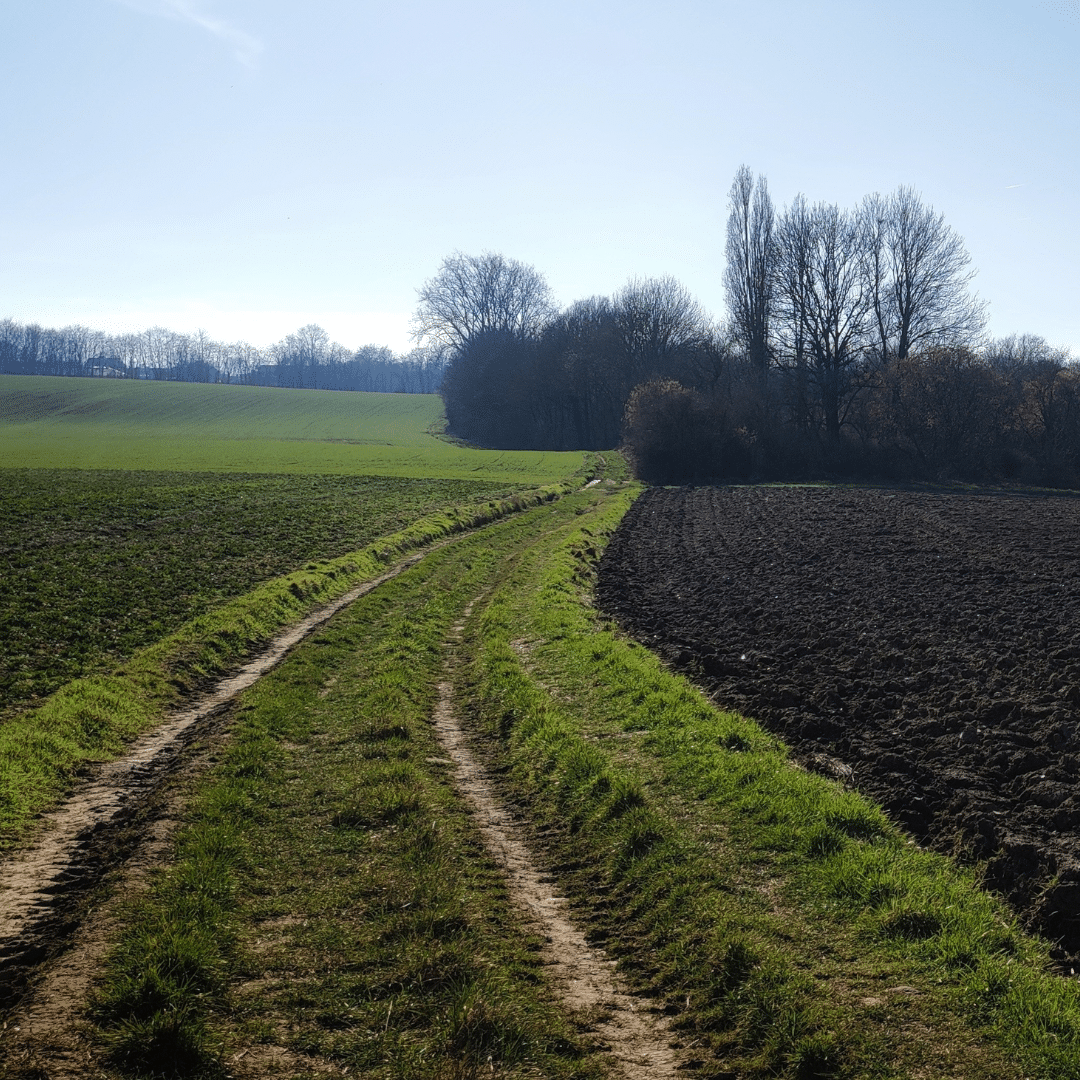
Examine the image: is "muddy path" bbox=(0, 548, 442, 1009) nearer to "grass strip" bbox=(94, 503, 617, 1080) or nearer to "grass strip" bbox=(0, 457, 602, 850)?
"grass strip" bbox=(0, 457, 602, 850)

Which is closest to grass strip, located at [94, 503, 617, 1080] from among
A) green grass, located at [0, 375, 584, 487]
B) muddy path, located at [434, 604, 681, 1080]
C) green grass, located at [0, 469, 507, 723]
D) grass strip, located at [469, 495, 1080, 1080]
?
muddy path, located at [434, 604, 681, 1080]

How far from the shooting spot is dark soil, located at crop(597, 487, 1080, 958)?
25.4 feet

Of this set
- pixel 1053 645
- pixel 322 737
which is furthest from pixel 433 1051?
pixel 1053 645

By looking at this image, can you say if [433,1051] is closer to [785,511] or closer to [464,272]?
[785,511]

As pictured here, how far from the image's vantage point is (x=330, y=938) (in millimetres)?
6320

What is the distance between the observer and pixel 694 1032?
550 cm

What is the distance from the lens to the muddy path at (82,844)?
6.20 m

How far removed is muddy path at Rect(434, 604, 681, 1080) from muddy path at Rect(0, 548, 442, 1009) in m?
3.35

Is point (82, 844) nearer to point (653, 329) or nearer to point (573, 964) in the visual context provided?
point (573, 964)

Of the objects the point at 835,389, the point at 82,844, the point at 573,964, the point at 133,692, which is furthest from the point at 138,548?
the point at 835,389

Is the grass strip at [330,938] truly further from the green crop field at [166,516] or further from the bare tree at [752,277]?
the bare tree at [752,277]

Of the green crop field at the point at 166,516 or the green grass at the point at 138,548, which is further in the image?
the green crop field at the point at 166,516

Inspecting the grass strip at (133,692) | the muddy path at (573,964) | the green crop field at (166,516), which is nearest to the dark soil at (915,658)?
the muddy path at (573,964)

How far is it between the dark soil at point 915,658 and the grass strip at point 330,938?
13.1ft
